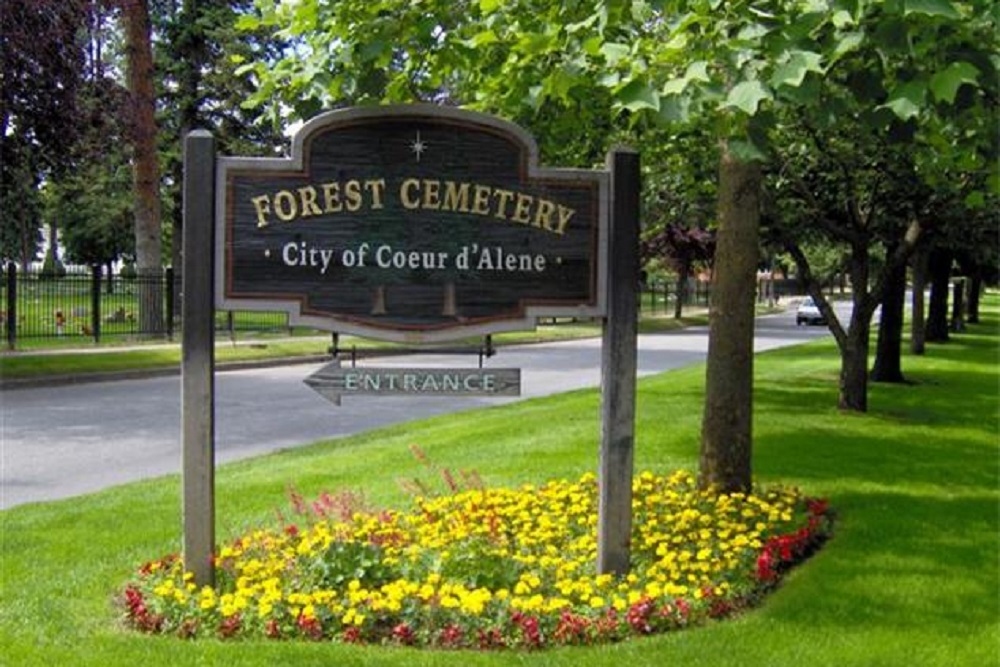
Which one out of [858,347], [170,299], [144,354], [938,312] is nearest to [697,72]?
[858,347]

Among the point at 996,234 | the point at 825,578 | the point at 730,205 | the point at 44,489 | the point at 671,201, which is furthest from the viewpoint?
the point at 996,234

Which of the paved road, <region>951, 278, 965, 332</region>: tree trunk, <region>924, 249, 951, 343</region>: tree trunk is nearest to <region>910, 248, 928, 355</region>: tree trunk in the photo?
<region>924, 249, 951, 343</region>: tree trunk

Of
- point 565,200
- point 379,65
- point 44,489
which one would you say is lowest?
point 44,489

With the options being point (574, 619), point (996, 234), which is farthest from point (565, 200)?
point (996, 234)

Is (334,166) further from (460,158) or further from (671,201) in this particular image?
(671,201)

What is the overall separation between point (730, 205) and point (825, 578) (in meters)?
2.68

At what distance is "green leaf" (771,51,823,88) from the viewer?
3709 mm

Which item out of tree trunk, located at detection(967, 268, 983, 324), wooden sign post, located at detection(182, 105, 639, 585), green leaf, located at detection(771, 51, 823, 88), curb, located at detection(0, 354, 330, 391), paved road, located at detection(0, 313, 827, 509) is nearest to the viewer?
green leaf, located at detection(771, 51, 823, 88)

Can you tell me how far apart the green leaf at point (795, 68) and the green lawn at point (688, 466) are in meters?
2.47

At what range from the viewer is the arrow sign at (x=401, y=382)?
18.5 ft

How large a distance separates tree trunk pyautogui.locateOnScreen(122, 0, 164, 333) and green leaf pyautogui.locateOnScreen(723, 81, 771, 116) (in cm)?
2231

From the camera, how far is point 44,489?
9.36 metres

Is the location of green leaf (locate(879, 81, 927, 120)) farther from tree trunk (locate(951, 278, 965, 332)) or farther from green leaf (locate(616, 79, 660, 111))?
tree trunk (locate(951, 278, 965, 332))

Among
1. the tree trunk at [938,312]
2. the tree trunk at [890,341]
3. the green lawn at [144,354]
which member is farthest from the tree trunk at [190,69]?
the tree trunk at [890,341]
